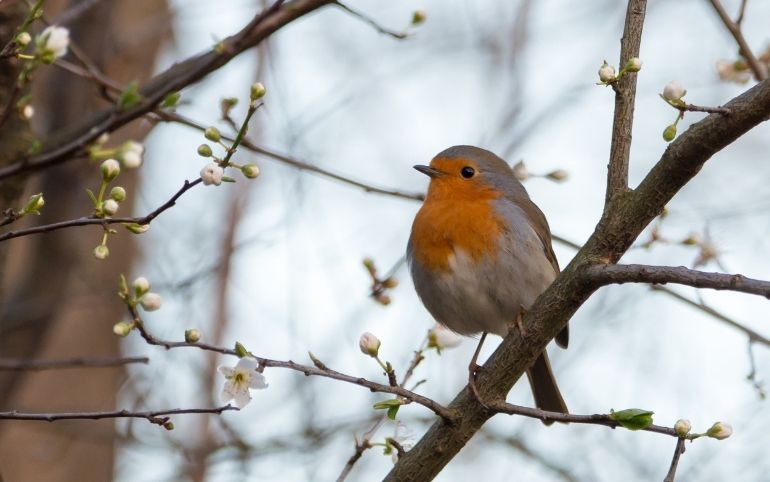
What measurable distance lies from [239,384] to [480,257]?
6.37 feet

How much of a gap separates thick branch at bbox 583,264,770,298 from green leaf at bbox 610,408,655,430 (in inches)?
13.4

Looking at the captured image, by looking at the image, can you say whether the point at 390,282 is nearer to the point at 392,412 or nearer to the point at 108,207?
the point at 392,412

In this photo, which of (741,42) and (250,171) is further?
(741,42)

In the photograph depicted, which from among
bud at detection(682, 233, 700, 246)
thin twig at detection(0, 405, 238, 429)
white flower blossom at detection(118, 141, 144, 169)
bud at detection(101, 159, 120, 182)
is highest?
bud at detection(682, 233, 700, 246)

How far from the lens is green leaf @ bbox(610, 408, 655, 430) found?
2.58 meters

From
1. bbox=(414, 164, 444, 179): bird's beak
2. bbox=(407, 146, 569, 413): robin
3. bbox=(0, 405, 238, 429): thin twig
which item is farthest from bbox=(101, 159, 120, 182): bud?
bbox=(414, 164, 444, 179): bird's beak

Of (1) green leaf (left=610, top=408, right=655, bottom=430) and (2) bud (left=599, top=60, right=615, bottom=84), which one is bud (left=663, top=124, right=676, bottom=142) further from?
(1) green leaf (left=610, top=408, right=655, bottom=430)

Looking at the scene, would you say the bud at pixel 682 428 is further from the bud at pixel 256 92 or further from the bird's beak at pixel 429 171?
the bird's beak at pixel 429 171

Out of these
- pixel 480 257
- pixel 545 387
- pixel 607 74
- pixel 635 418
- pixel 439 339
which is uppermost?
pixel 545 387

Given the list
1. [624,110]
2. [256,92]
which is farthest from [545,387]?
[256,92]

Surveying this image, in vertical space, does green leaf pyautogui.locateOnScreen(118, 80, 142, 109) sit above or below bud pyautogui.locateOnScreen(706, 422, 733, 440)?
below

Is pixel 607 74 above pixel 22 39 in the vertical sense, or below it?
above

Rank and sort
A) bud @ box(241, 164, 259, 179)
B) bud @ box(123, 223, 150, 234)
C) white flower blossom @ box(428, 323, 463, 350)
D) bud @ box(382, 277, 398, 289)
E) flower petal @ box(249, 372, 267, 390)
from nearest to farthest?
1. bud @ box(123, 223, 150, 234)
2. bud @ box(241, 164, 259, 179)
3. flower petal @ box(249, 372, 267, 390)
4. white flower blossom @ box(428, 323, 463, 350)
5. bud @ box(382, 277, 398, 289)

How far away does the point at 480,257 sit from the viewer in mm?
4527
